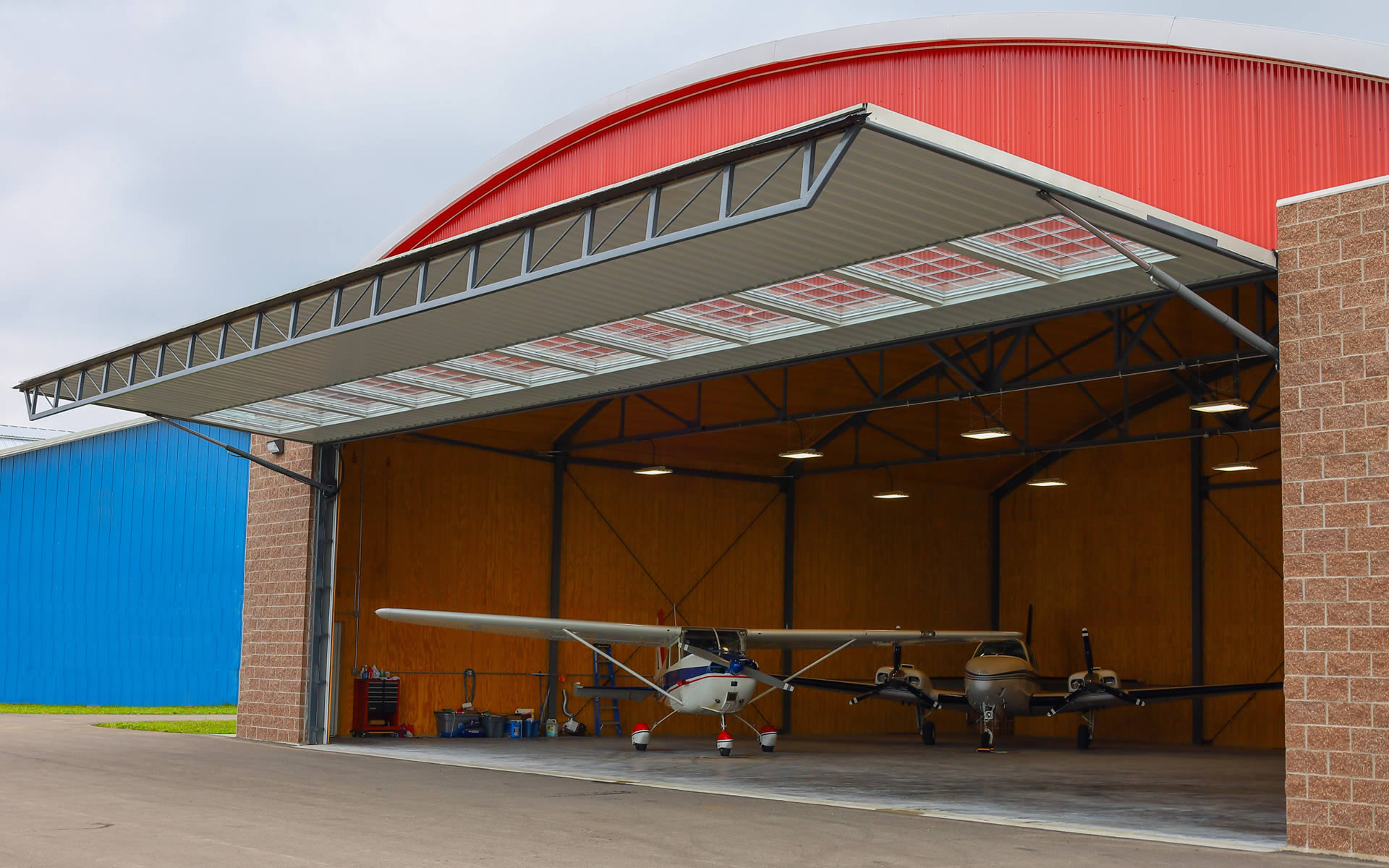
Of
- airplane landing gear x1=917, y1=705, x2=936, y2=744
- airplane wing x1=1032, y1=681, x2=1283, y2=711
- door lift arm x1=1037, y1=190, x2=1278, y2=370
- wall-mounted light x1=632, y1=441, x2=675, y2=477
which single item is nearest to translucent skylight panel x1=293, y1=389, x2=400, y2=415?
wall-mounted light x1=632, y1=441, x2=675, y2=477

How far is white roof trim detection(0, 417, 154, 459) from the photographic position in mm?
30906

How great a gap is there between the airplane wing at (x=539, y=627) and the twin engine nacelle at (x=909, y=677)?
16.6ft

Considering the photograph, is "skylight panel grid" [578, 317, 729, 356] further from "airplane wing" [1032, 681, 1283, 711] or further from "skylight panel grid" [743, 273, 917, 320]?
"airplane wing" [1032, 681, 1283, 711]

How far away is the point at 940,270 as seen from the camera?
36.2 feet

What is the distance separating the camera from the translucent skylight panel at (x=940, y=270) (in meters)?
10.6

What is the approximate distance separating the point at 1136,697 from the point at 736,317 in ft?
46.1

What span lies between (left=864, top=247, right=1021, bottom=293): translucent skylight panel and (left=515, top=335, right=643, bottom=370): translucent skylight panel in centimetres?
368

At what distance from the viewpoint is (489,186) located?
18.6m

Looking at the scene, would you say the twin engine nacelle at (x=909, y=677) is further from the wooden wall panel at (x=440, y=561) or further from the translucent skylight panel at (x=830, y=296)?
the translucent skylight panel at (x=830, y=296)

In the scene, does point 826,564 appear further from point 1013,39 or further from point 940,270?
point 940,270

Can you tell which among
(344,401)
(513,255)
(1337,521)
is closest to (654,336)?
(513,255)

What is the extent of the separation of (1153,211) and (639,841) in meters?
6.00

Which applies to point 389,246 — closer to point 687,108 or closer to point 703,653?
point 687,108

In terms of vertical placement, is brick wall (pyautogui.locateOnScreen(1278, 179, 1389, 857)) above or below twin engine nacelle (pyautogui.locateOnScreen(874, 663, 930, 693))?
above
